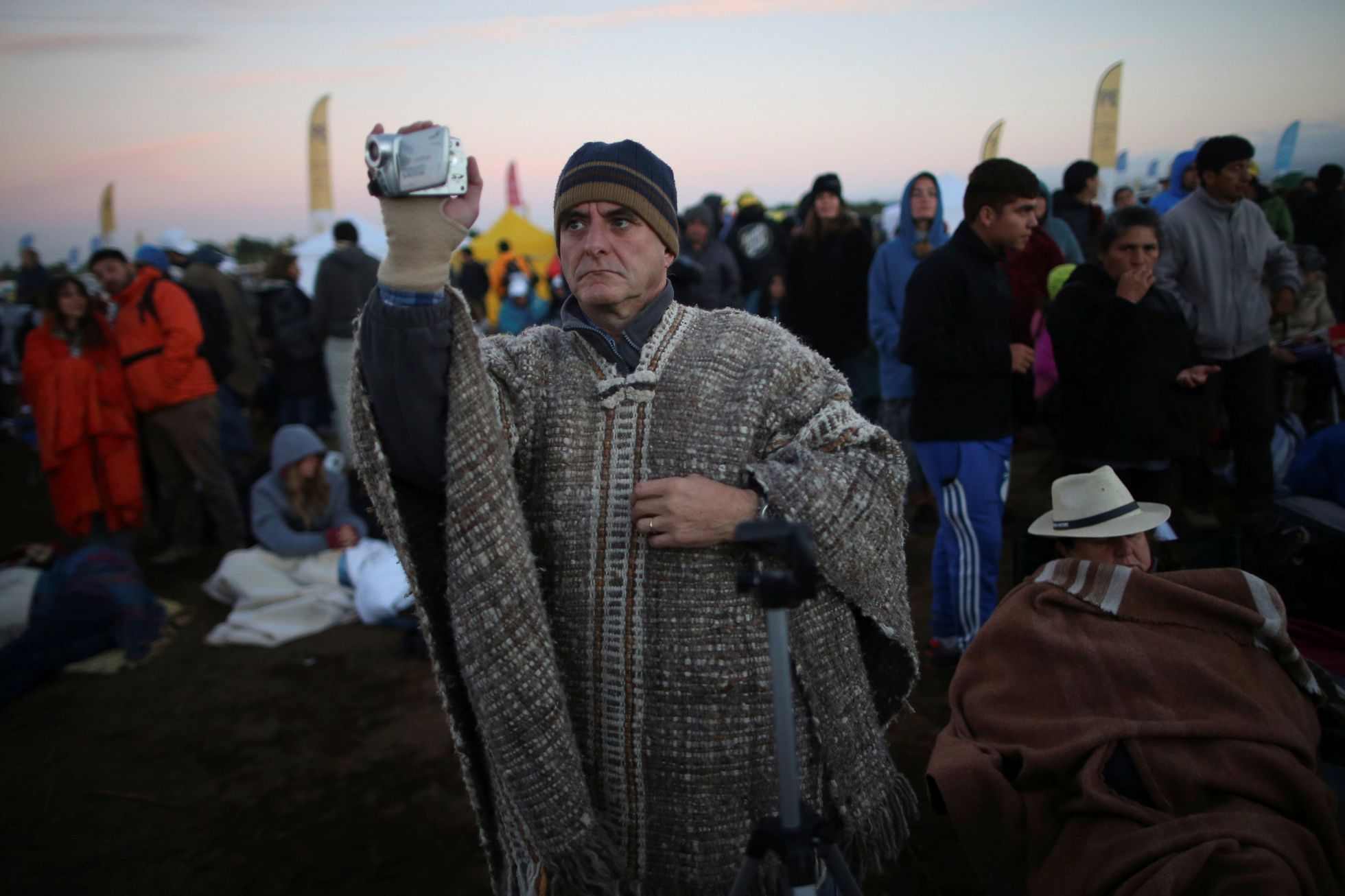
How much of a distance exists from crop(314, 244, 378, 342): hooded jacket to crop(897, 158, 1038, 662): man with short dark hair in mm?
4786

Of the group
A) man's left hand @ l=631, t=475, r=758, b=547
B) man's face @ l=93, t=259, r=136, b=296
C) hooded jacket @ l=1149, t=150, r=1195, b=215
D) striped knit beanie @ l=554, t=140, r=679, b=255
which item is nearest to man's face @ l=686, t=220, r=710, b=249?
hooded jacket @ l=1149, t=150, r=1195, b=215

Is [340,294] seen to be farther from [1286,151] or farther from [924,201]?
[1286,151]

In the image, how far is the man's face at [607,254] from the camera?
1.63m

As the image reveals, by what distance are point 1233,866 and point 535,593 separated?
147cm

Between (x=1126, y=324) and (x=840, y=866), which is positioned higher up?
(x=1126, y=324)

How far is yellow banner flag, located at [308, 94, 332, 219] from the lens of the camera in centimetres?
1662

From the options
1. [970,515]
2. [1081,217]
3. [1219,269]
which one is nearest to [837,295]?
[1219,269]

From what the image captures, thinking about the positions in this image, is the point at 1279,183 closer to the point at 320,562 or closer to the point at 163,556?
the point at 320,562

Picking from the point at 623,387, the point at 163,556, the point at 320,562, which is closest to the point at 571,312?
the point at 623,387

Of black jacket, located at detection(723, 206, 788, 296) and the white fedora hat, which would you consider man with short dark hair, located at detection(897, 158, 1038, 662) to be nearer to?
the white fedora hat

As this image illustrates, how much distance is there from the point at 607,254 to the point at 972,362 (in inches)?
87.4

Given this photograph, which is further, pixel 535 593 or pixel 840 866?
pixel 535 593

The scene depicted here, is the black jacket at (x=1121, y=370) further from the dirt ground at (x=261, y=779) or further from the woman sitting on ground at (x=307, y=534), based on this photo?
the woman sitting on ground at (x=307, y=534)

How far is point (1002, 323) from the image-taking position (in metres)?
3.52
